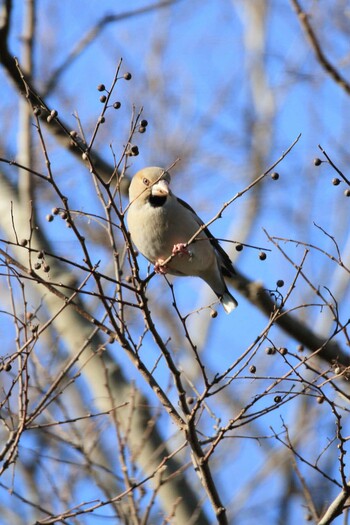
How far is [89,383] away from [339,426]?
3959 millimetres

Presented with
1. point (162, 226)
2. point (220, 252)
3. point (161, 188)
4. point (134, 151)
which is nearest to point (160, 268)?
point (134, 151)

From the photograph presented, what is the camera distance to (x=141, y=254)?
5.73m

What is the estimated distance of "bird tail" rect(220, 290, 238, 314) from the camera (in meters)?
6.31

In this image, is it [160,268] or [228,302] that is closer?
[160,268]

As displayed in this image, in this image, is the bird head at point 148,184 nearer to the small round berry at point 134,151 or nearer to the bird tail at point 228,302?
the bird tail at point 228,302

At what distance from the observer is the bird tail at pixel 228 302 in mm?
6312

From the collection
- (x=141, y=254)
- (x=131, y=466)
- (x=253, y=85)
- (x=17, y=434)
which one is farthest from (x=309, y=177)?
(x=17, y=434)

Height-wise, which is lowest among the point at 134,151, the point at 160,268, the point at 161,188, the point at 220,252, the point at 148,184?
the point at 160,268

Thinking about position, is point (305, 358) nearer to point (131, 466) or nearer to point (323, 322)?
point (131, 466)

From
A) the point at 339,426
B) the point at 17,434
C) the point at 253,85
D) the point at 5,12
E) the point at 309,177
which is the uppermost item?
the point at 253,85

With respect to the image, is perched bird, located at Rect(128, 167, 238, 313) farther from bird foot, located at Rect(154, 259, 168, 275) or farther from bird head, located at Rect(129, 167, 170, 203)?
bird foot, located at Rect(154, 259, 168, 275)

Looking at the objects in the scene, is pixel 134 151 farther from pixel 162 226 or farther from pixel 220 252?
pixel 220 252

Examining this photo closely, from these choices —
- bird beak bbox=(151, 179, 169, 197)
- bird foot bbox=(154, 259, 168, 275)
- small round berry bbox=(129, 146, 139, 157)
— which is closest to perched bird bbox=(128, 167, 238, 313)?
bird beak bbox=(151, 179, 169, 197)

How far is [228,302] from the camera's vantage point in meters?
6.37
